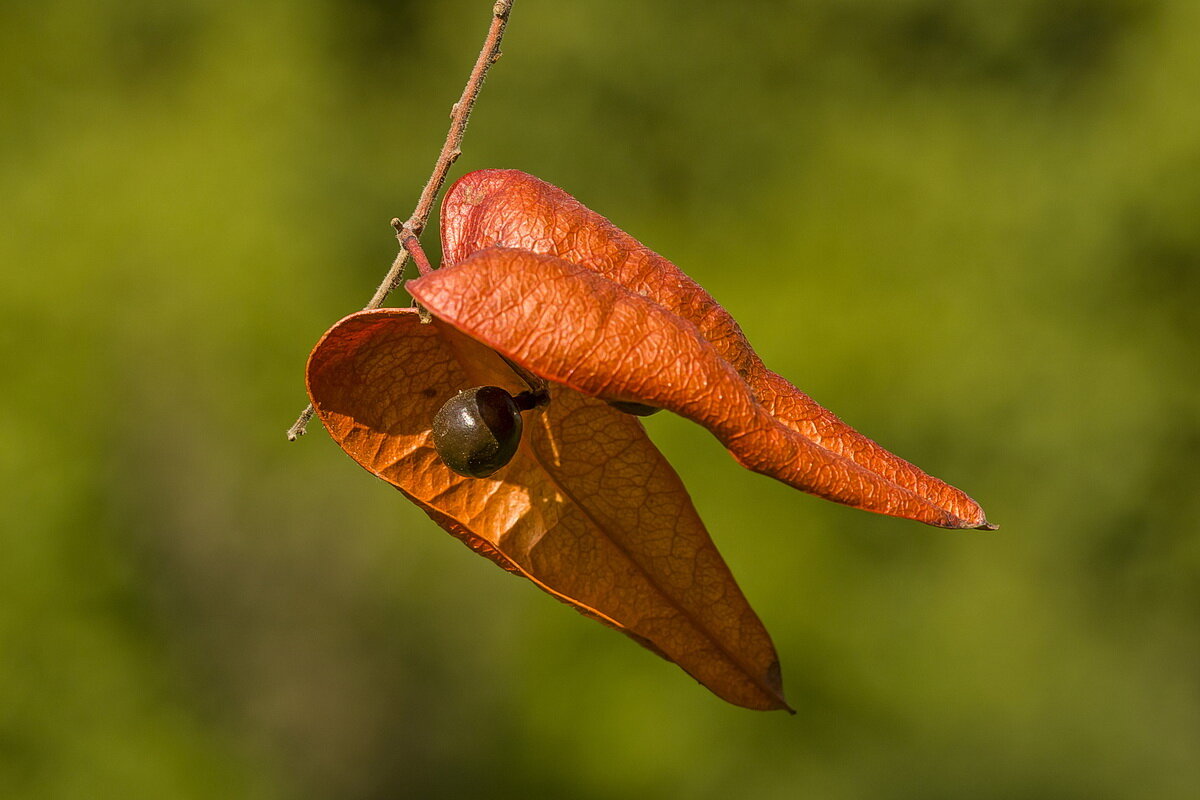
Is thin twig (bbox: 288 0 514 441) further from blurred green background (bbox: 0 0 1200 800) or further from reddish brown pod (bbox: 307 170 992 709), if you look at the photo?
blurred green background (bbox: 0 0 1200 800)

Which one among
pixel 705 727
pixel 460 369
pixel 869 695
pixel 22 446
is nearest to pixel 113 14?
pixel 22 446

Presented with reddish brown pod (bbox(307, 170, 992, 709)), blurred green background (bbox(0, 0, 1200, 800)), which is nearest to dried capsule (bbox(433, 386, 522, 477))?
reddish brown pod (bbox(307, 170, 992, 709))

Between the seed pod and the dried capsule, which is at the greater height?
the seed pod

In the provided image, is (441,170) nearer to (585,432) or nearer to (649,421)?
(585,432)

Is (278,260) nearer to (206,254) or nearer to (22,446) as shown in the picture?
(206,254)

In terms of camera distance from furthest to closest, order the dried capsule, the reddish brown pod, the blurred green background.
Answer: the blurred green background → the dried capsule → the reddish brown pod

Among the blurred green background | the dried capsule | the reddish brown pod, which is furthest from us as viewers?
the blurred green background

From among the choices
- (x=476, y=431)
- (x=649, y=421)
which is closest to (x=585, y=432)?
(x=476, y=431)
